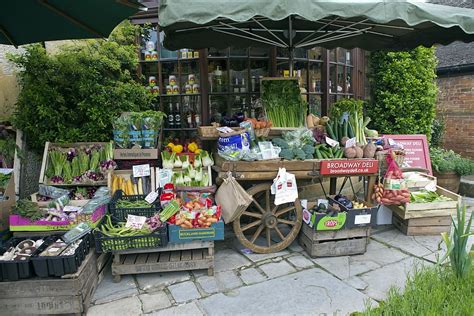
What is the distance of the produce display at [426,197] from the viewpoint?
15.5 feet

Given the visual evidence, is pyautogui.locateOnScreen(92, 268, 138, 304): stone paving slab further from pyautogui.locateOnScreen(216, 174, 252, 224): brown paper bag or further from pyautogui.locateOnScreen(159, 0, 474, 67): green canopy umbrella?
pyautogui.locateOnScreen(159, 0, 474, 67): green canopy umbrella

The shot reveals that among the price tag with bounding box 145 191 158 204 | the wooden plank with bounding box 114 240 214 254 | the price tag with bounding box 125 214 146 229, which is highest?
the price tag with bounding box 145 191 158 204

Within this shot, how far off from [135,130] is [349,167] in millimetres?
2874

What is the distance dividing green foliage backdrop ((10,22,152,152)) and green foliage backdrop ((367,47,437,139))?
17.1 feet

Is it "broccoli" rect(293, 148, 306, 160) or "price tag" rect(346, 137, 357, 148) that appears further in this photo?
"price tag" rect(346, 137, 357, 148)

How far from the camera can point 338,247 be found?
4.12 metres

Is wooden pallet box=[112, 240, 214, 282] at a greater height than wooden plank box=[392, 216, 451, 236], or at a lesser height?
greater

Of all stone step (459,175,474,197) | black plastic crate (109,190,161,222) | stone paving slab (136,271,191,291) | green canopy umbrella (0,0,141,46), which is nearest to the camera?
green canopy umbrella (0,0,141,46)

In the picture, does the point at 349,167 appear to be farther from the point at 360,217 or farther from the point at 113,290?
the point at 113,290

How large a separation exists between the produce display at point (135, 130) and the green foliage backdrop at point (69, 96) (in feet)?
0.80

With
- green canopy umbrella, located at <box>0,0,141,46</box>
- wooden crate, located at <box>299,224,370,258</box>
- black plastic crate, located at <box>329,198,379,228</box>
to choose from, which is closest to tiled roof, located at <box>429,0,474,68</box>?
black plastic crate, located at <box>329,198,379,228</box>

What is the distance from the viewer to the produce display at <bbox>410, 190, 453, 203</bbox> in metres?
4.72

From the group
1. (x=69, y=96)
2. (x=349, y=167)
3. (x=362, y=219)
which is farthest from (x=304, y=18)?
(x=69, y=96)

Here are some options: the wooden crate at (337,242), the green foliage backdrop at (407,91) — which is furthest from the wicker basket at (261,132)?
the green foliage backdrop at (407,91)
